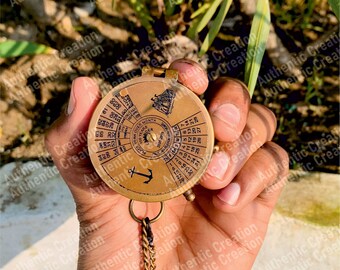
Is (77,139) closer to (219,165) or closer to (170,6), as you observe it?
(219,165)

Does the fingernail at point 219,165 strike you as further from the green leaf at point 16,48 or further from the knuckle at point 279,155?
the green leaf at point 16,48

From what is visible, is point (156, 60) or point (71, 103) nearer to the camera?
point (71, 103)

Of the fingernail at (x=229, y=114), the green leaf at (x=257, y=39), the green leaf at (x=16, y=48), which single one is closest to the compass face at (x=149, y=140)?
the fingernail at (x=229, y=114)

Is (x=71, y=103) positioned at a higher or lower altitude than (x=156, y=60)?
higher

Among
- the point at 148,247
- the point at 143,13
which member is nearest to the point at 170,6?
the point at 143,13

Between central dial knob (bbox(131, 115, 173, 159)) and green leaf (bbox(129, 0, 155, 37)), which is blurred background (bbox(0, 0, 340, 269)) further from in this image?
central dial knob (bbox(131, 115, 173, 159))

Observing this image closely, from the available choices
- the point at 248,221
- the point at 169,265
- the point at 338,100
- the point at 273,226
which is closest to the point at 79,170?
the point at 169,265
